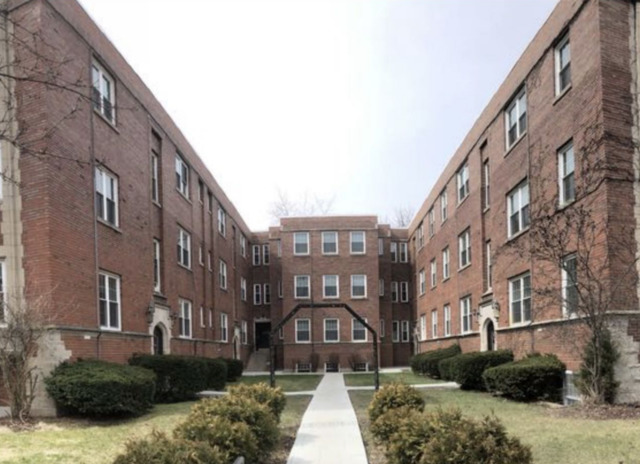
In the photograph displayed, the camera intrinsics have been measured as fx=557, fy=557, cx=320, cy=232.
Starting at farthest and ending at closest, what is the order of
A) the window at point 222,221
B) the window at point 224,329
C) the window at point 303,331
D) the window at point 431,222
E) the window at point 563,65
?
the window at point 303,331
the window at point 431,222
the window at point 222,221
the window at point 224,329
the window at point 563,65

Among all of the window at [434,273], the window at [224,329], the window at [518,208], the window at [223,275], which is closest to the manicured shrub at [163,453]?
the window at [518,208]

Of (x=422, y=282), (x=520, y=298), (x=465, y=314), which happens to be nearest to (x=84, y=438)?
(x=520, y=298)

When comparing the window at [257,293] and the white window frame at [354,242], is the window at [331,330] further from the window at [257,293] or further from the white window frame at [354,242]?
the window at [257,293]

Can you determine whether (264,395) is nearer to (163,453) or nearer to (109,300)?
(163,453)

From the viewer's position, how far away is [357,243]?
35.8m

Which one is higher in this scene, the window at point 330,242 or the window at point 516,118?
the window at point 516,118

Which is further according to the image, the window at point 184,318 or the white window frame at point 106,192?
A: the window at point 184,318

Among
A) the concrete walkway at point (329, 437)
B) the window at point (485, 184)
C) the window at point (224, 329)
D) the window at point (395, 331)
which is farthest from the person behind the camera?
the window at point (395, 331)

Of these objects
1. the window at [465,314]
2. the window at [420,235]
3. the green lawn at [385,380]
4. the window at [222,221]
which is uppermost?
the window at [222,221]

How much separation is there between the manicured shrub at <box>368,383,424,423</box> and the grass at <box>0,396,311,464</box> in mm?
1456

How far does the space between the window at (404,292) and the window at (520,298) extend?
21.2 meters

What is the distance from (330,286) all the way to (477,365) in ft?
61.6

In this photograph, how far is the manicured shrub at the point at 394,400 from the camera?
8641 millimetres

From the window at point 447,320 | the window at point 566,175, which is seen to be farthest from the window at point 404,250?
the window at point 566,175
